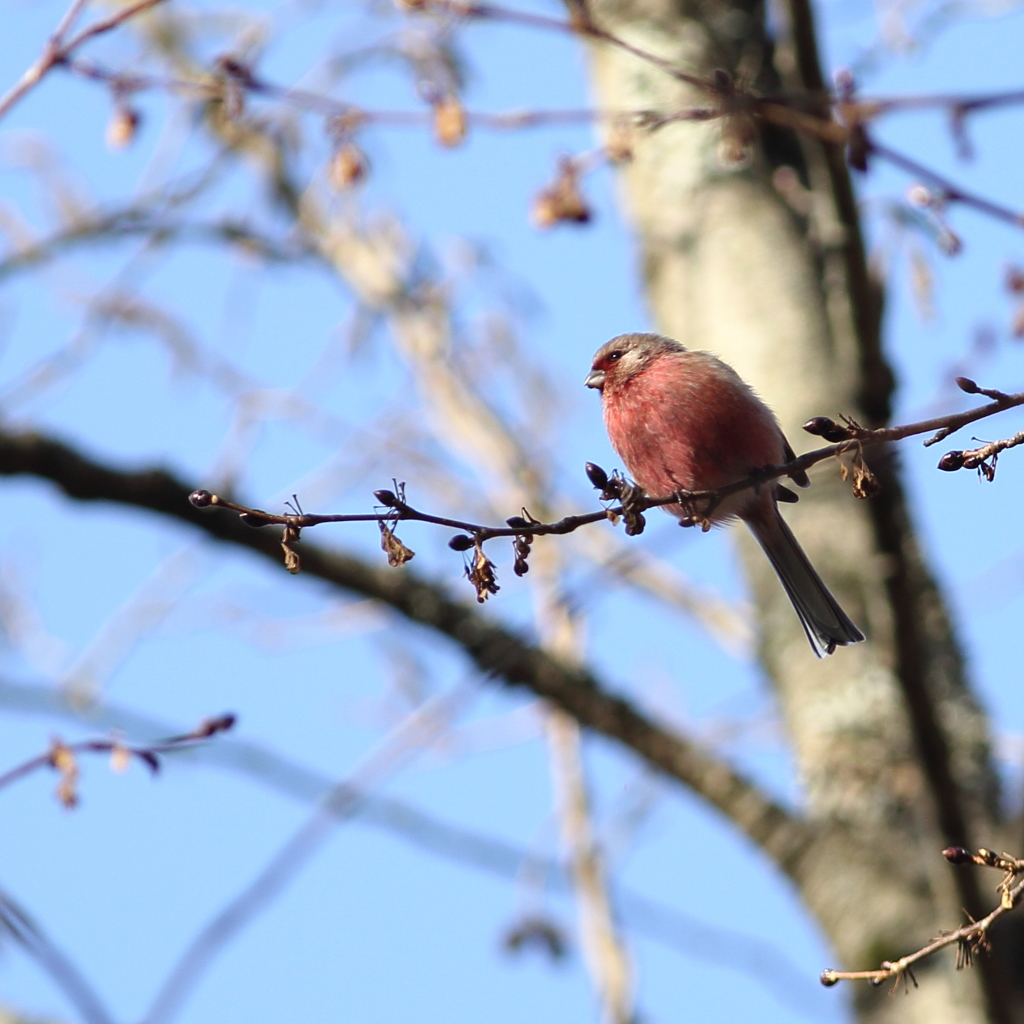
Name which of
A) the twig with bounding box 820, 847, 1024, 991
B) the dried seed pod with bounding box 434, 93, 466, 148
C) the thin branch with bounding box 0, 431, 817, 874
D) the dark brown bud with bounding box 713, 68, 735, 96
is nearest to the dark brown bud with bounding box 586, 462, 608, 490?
the twig with bounding box 820, 847, 1024, 991

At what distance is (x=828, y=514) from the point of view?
539 cm

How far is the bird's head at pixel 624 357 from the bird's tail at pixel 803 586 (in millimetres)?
536

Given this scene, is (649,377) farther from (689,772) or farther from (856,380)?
(689,772)

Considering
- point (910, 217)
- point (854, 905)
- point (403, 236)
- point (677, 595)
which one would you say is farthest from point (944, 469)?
point (403, 236)

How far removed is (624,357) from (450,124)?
0.82m

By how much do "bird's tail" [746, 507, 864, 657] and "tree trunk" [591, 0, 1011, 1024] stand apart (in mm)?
357

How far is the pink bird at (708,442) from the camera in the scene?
140 inches

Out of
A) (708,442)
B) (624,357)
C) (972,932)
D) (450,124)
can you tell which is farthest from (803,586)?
(972,932)

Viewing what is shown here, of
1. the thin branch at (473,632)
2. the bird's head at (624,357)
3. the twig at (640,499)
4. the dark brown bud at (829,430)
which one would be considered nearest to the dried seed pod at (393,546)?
the twig at (640,499)

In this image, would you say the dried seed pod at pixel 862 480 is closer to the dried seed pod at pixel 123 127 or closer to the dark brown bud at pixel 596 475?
the dark brown bud at pixel 596 475

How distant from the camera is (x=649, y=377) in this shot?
3.69 m

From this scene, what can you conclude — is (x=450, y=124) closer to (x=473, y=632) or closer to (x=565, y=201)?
(x=565, y=201)

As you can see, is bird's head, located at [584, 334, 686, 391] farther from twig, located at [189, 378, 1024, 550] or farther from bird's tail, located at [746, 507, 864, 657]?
twig, located at [189, 378, 1024, 550]

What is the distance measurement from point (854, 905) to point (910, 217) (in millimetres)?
2454
